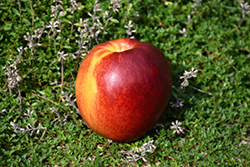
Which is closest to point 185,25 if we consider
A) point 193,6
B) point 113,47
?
point 193,6

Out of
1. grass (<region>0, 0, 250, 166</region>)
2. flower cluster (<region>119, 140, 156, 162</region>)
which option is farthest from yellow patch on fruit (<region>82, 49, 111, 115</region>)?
flower cluster (<region>119, 140, 156, 162</region>)

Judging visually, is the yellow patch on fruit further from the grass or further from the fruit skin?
the grass

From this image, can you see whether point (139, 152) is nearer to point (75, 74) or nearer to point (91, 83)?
point (91, 83)

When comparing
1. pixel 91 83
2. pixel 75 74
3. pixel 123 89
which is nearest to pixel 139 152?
pixel 123 89

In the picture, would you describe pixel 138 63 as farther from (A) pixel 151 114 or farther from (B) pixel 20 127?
(B) pixel 20 127

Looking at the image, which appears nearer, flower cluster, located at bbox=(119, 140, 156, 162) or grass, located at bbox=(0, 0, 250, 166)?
flower cluster, located at bbox=(119, 140, 156, 162)

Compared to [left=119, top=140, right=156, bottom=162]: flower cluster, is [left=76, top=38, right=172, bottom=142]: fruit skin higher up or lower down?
higher up

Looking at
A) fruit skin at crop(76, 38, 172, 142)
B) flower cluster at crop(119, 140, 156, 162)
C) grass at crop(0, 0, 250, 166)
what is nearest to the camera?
fruit skin at crop(76, 38, 172, 142)
